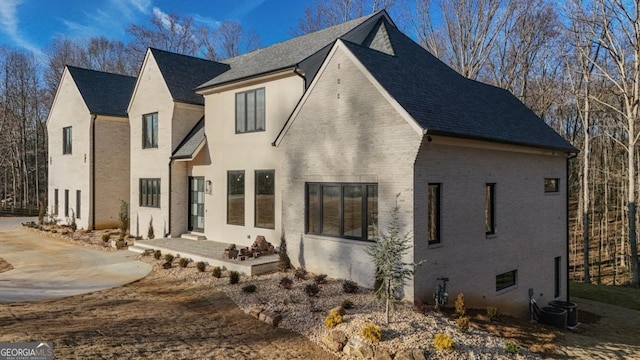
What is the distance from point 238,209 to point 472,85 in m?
10.6

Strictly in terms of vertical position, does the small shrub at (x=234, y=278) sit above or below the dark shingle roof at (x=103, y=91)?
below

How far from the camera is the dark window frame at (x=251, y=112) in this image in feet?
50.1

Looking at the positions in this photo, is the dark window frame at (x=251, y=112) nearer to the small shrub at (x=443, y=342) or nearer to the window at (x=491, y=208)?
the window at (x=491, y=208)

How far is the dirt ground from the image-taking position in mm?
6887

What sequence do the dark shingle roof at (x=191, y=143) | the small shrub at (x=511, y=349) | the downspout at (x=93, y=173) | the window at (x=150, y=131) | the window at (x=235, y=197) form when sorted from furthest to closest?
the downspout at (x=93, y=173)
the window at (x=150, y=131)
the dark shingle roof at (x=191, y=143)
the window at (x=235, y=197)
the small shrub at (x=511, y=349)

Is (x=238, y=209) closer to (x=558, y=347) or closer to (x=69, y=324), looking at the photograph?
(x=69, y=324)

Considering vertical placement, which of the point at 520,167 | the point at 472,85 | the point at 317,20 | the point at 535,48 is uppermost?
the point at 317,20

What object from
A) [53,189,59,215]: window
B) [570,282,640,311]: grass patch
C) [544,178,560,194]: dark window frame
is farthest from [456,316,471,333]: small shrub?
[53,189,59,215]: window

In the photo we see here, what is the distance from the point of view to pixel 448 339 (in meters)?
7.18

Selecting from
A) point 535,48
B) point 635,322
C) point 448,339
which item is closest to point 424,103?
point 448,339

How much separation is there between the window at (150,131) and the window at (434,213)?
554 inches

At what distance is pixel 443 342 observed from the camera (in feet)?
23.4

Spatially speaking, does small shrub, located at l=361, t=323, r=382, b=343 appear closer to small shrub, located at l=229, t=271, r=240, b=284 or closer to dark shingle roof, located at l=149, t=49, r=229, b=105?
small shrub, located at l=229, t=271, r=240, b=284

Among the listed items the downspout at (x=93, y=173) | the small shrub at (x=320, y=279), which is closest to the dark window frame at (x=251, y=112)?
the small shrub at (x=320, y=279)
